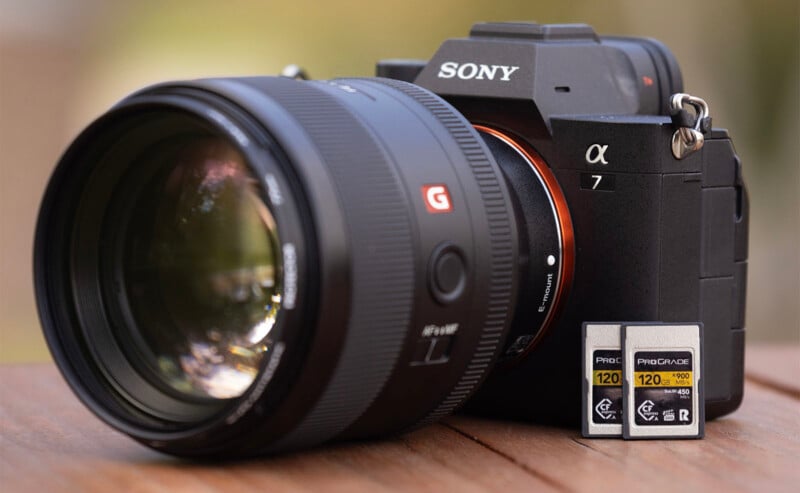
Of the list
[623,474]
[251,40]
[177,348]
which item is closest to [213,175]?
[177,348]

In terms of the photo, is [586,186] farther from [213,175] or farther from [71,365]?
[71,365]

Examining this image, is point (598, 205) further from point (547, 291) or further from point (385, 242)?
point (385, 242)

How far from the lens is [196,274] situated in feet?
5.77

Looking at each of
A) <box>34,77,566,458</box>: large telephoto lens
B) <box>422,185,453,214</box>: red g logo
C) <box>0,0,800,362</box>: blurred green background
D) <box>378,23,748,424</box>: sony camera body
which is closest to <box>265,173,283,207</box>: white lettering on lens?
<box>34,77,566,458</box>: large telephoto lens

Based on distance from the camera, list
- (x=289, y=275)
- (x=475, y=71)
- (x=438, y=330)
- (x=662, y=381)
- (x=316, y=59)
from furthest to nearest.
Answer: (x=316, y=59) < (x=475, y=71) < (x=662, y=381) < (x=438, y=330) < (x=289, y=275)

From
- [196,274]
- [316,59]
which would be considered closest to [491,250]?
[196,274]

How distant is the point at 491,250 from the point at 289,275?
22 cm

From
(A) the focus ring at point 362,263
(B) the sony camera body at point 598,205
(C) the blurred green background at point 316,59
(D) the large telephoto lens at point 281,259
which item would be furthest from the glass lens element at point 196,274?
(C) the blurred green background at point 316,59

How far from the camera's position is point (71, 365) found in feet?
5.41

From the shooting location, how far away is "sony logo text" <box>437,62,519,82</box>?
1.85 meters

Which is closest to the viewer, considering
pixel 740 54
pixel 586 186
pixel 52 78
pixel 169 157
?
pixel 169 157

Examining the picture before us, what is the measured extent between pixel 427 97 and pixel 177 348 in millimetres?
333

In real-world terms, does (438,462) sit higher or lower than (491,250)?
lower

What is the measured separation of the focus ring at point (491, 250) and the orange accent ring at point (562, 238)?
0.16 metres
